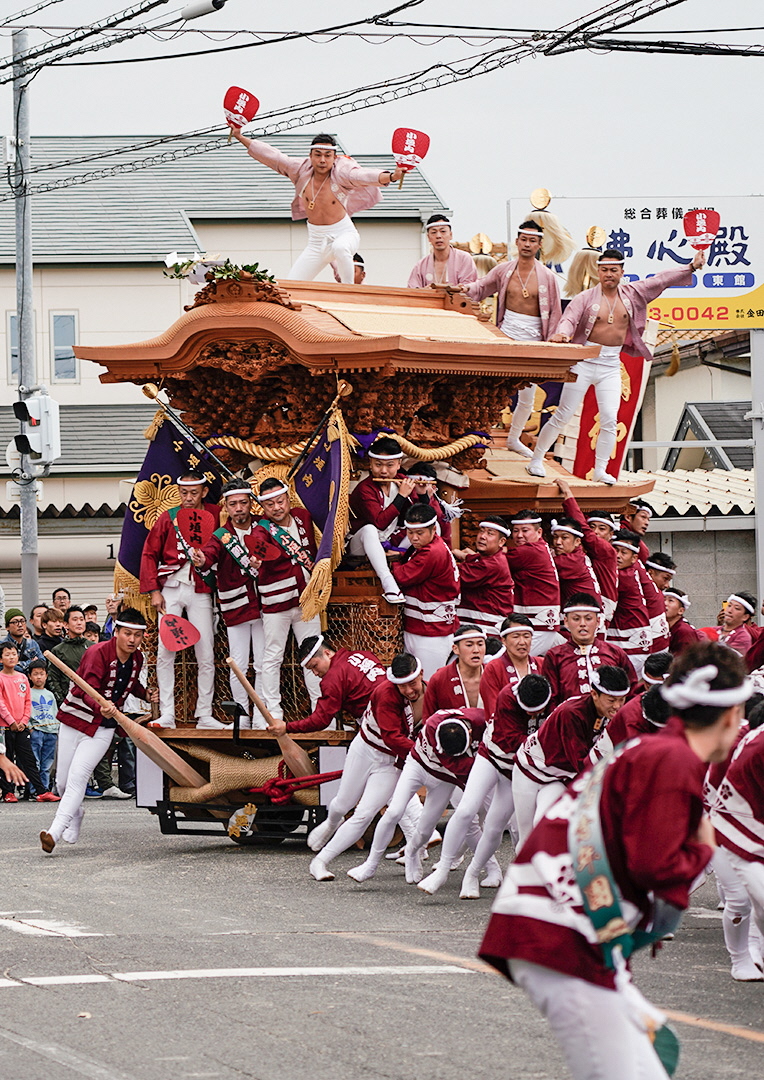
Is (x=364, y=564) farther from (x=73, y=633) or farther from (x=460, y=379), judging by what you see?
(x=73, y=633)

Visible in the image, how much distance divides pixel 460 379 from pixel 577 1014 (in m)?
9.32

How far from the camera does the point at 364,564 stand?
12.4 meters

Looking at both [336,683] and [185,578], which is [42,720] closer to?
[185,578]

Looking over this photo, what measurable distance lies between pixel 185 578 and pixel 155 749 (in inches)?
50.3

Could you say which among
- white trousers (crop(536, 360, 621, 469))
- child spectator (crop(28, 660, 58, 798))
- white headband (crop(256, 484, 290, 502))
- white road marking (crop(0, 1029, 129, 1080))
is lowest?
child spectator (crop(28, 660, 58, 798))

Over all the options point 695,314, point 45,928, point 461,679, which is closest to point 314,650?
point 461,679

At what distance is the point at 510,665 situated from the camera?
35.4 feet

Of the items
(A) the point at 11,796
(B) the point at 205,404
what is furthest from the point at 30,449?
(B) the point at 205,404

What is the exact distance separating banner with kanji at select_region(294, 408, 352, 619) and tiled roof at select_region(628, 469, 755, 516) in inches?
370

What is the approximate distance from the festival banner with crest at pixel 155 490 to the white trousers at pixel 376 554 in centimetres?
138

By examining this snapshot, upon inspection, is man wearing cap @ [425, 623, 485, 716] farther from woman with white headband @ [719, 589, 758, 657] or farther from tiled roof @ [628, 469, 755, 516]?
tiled roof @ [628, 469, 755, 516]

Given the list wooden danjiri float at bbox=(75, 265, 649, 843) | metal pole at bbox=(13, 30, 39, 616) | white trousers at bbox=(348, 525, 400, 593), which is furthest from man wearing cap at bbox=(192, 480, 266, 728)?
metal pole at bbox=(13, 30, 39, 616)

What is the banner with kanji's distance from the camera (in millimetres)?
11875

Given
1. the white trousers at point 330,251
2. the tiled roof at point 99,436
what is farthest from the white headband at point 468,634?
the tiled roof at point 99,436
